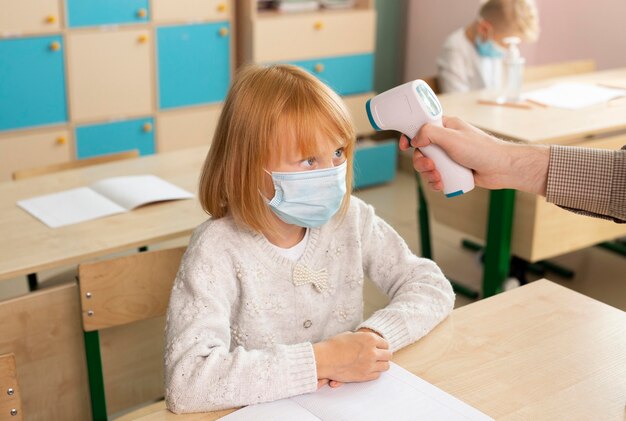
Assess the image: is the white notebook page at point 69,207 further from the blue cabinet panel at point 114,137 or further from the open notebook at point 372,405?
the blue cabinet panel at point 114,137

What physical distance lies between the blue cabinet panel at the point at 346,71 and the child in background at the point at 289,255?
304 centimetres

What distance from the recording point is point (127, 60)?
4.21 metres

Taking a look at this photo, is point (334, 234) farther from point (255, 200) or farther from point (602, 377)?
point (602, 377)

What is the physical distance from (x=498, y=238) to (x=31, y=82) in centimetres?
227

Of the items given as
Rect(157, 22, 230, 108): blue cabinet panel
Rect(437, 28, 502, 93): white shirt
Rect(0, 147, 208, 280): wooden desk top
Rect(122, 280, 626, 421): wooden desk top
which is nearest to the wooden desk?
Rect(437, 28, 502, 93): white shirt

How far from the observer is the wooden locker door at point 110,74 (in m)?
4.08

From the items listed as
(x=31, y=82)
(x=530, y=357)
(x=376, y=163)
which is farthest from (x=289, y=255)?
(x=376, y=163)

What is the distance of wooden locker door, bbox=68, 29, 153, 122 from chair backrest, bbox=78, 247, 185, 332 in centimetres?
242

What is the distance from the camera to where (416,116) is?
152 centimetres

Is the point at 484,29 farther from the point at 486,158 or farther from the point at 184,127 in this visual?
the point at 486,158

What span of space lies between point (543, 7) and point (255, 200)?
368 centimetres

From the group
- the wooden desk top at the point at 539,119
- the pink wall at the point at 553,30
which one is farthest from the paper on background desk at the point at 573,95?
the pink wall at the point at 553,30

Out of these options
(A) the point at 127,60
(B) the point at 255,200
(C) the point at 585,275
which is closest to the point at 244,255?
(B) the point at 255,200

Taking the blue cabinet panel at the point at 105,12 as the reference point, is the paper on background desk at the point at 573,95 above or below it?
below
